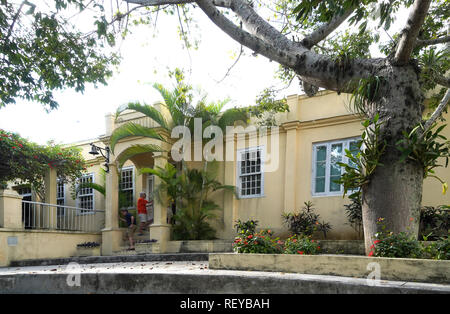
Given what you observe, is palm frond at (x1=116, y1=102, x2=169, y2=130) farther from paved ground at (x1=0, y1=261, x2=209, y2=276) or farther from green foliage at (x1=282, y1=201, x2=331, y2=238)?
paved ground at (x1=0, y1=261, x2=209, y2=276)

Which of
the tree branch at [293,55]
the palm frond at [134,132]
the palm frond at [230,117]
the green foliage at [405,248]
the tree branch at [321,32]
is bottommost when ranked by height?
the green foliage at [405,248]

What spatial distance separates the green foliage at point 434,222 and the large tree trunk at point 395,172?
3.22 m

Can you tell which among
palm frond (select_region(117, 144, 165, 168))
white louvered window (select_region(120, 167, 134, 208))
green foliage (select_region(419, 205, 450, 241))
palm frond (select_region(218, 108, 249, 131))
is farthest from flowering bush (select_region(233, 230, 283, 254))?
white louvered window (select_region(120, 167, 134, 208))

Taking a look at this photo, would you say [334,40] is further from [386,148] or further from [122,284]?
[122,284]

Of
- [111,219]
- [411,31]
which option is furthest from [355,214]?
[111,219]

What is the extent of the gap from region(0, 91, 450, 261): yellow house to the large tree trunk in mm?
4617

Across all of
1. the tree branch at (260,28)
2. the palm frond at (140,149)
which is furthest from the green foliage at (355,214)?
the palm frond at (140,149)

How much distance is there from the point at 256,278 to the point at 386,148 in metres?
2.91

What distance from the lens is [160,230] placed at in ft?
37.4

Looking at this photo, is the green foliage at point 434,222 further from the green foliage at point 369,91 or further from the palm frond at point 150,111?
the palm frond at point 150,111

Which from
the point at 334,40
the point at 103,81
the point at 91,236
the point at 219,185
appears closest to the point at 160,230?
the point at 219,185

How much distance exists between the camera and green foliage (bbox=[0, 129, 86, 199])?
12.3 m

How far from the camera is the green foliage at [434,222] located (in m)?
8.06

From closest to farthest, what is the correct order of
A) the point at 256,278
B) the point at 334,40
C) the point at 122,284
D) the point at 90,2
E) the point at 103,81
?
the point at 256,278
the point at 122,284
the point at 90,2
the point at 103,81
the point at 334,40
